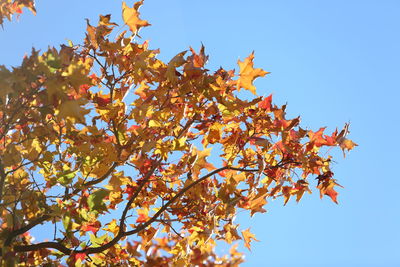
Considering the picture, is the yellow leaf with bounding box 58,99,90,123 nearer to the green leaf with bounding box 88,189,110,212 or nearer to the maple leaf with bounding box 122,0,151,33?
the green leaf with bounding box 88,189,110,212

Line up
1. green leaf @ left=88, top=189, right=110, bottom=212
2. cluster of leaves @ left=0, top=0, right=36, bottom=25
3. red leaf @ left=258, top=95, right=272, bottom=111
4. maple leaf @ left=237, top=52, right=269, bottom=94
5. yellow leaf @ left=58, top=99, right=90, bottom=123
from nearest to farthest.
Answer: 1. yellow leaf @ left=58, top=99, right=90, bottom=123
2. green leaf @ left=88, top=189, right=110, bottom=212
3. maple leaf @ left=237, top=52, right=269, bottom=94
4. red leaf @ left=258, top=95, right=272, bottom=111
5. cluster of leaves @ left=0, top=0, right=36, bottom=25

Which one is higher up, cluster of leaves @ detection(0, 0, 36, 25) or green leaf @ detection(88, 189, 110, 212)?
cluster of leaves @ detection(0, 0, 36, 25)

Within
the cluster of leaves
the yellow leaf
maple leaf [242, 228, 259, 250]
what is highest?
the cluster of leaves

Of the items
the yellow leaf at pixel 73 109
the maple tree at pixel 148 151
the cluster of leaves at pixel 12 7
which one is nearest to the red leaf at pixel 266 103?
the maple tree at pixel 148 151

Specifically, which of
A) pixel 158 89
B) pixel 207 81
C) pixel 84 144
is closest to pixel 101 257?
pixel 84 144

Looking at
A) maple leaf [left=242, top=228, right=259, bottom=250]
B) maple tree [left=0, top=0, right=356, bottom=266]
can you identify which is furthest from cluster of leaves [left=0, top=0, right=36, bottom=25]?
maple leaf [left=242, top=228, right=259, bottom=250]

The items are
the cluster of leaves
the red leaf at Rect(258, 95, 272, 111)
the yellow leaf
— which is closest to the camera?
the yellow leaf

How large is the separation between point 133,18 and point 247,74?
1073 mm

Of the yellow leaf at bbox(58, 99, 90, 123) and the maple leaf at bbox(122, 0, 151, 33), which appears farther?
the maple leaf at bbox(122, 0, 151, 33)

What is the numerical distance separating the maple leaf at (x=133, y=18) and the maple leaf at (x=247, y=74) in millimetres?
893

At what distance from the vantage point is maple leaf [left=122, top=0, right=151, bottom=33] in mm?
3672

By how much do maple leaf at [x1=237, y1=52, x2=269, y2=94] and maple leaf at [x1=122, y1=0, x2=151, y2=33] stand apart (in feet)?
2.93

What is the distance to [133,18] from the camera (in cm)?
375

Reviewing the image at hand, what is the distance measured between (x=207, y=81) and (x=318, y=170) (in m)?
1.11
